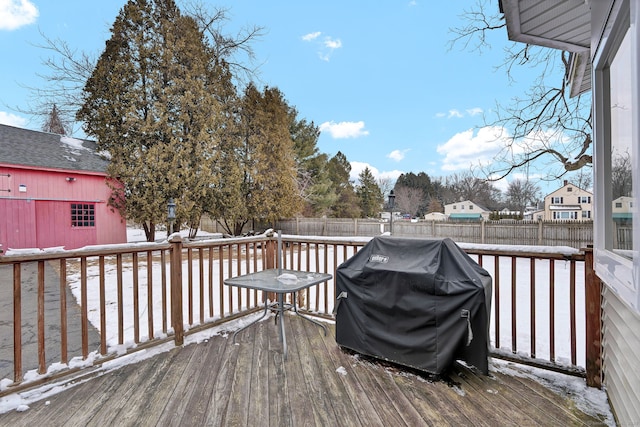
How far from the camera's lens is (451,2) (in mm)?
6309

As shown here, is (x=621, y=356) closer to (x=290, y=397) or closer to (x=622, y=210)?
(x=622, y=210)

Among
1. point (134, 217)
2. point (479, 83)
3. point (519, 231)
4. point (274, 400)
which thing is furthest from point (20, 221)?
point (519, 231)

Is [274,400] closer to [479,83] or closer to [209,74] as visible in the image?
[479,83]

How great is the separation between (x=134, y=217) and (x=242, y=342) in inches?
373

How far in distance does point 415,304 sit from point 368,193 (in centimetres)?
2386

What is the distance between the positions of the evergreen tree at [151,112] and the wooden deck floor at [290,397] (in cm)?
889

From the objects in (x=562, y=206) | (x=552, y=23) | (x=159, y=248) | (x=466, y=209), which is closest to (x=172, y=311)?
(x=159, y=248)

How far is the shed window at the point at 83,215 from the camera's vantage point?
10477mm

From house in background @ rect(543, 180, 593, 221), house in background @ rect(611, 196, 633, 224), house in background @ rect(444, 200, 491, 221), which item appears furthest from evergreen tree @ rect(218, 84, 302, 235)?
house in background @ rect(444, 200, 491, 221)

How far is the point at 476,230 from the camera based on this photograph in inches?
450

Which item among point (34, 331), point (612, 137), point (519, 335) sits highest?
point (612, 137)

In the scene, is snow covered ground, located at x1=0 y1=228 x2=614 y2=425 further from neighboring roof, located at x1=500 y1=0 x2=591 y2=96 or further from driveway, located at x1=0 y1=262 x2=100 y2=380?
neighboring roof, located at x1=500 y1=0 x2=591 y2=96

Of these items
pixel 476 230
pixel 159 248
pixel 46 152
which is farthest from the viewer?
pixel 476 230

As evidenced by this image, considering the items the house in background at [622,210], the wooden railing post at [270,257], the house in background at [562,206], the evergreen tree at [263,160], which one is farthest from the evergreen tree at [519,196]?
the house in background at [622,210]
